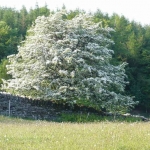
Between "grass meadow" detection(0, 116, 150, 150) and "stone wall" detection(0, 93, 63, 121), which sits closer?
"grass meadow" detection(0, 116, 150, 150)

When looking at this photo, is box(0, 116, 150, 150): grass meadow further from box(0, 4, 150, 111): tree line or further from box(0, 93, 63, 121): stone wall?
box(0, 4, 150, 111): tree line

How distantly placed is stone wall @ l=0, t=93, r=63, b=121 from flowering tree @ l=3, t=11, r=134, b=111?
4.49 feet

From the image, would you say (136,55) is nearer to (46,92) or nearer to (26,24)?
(26,24)

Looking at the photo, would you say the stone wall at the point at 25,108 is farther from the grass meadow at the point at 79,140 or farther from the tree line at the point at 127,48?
the tree line at the point at 127,48

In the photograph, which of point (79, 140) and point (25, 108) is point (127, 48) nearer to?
point (25, 108)

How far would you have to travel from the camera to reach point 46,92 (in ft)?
95.8

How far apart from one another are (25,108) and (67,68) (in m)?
5.36

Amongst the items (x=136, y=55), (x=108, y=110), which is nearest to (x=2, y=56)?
(x=136, y=55)

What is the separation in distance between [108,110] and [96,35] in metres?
6.23

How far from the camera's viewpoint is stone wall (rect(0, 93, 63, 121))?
26172mm

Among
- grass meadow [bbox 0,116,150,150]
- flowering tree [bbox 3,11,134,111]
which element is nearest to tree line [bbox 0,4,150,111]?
flowering tree [bbox 3,11,134,111]

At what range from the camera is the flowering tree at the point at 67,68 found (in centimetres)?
2933

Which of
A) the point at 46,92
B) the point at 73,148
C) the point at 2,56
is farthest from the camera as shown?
the point at 2,56

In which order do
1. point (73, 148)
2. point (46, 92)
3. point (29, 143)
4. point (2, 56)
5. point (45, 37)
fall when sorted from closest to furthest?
point (73, 148)
point (29, 143)
point (46, 92)
point (45, 37)
point (2, 56)
